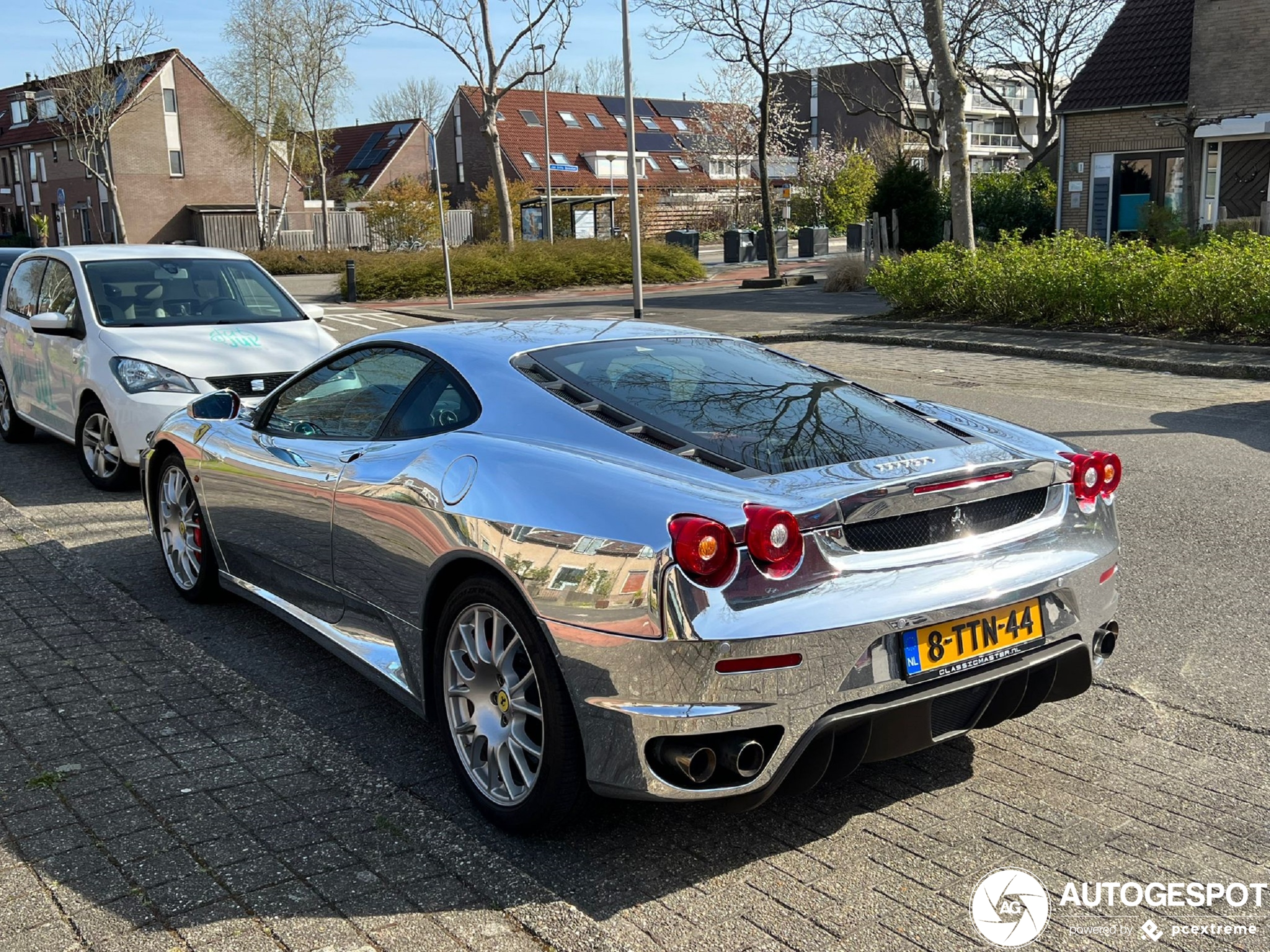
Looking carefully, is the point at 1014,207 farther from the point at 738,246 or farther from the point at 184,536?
the point at 184,536

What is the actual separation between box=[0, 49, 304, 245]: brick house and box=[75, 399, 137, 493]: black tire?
176 feet

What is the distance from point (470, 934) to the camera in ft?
9.73

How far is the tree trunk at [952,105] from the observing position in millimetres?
19562

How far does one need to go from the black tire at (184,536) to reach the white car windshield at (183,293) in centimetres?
314

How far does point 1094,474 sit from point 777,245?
40.1 meters

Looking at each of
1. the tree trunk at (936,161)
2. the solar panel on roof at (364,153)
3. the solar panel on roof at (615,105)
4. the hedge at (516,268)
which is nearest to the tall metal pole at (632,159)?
the hedge at (516,268)

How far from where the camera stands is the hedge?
30141 mm

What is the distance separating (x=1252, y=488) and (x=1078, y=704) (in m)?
3.99

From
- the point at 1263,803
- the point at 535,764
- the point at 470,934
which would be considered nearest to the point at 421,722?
the point at 535,764

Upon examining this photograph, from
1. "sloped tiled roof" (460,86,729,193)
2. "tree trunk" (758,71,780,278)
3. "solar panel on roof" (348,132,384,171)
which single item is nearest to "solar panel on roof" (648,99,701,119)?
"sloped tiled roof" (460,86,729,193)

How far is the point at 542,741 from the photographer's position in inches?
129

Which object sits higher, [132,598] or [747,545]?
[747,545]

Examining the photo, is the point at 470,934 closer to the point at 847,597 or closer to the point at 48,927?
the point at 48,927

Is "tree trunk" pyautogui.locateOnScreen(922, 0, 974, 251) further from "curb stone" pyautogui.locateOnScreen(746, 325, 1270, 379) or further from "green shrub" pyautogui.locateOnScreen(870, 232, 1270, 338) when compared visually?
"curb stone" pyautogui.locateOnScreen(746, 325, 1270, 379)
